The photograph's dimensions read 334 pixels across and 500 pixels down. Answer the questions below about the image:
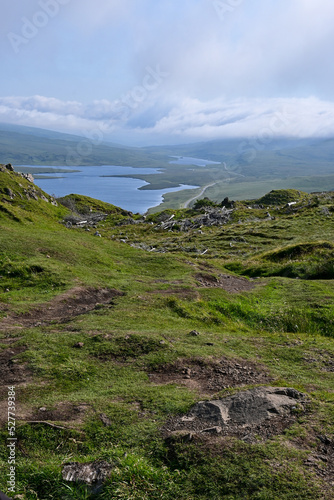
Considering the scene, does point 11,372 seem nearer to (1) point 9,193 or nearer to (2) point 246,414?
(2) point 246,414

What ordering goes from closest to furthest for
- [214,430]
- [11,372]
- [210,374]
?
[214,430]
[11,372]
[210,374]

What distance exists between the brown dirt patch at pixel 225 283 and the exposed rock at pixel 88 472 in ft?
75.6

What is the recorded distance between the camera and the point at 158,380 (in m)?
12.6

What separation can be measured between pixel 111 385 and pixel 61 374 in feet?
6.71

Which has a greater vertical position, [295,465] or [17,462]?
[295,465]

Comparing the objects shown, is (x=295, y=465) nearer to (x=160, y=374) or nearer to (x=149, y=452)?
(x=149, y=452)

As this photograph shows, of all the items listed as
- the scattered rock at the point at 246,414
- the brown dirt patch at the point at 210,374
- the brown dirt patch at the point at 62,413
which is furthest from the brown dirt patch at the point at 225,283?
the brown dirt patch at the point at 62,413

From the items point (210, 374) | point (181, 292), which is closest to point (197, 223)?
point (181, 292)

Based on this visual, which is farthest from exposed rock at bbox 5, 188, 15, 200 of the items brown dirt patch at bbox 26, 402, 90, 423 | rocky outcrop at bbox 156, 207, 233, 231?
brown dirt patch at bbox 26, 402, 90, 423

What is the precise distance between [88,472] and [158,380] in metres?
5.54

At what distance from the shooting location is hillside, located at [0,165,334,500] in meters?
7.25

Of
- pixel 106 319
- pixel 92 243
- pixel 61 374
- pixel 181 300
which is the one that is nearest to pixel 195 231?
pixel 92 243

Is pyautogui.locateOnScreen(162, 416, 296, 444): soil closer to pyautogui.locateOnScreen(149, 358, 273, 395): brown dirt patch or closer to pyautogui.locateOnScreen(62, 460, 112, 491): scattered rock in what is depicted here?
pyautogui.locateOnScreen(62, 460, 112, 491): scattered rock

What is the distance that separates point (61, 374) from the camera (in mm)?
12234
